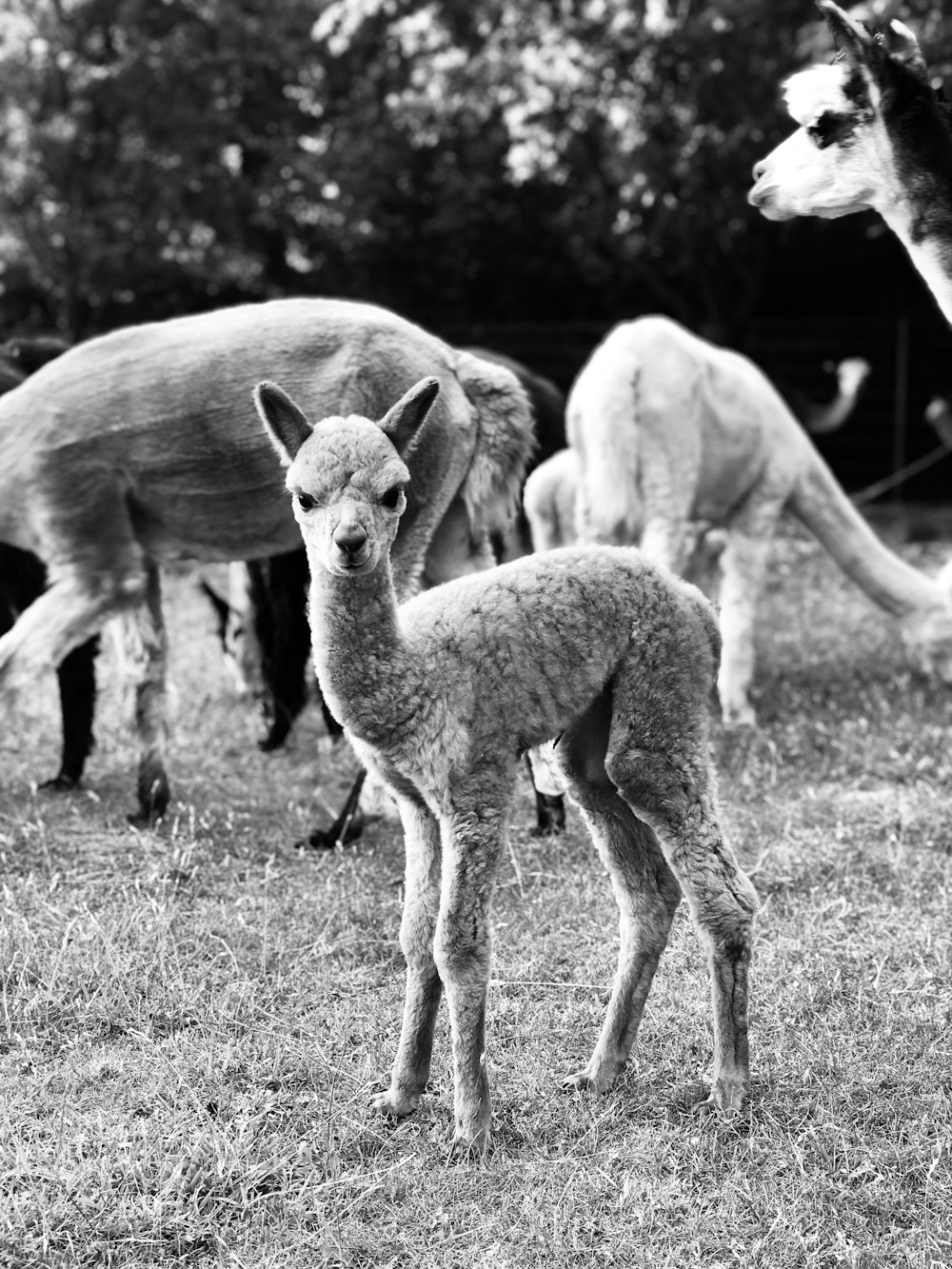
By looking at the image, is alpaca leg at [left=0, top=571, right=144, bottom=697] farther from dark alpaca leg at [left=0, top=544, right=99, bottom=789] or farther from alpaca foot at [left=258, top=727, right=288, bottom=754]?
alpaca foot at [left=258, top=727, right=288, bottom=754]

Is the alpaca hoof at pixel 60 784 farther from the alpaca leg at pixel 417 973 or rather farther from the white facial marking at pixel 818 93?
the white facial marking at pixel 818 93

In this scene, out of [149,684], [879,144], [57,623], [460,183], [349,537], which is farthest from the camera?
[460,183]

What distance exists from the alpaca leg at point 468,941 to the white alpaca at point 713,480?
3875mm

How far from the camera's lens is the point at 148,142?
46.5ft

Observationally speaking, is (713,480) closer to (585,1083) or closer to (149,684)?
(149,684)

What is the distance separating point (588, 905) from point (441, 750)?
1.63 metres

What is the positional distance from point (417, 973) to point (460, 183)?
13.7 metres

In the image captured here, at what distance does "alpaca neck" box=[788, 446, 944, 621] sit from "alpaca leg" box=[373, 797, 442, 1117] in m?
4.82

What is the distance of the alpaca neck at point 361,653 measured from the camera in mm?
3031

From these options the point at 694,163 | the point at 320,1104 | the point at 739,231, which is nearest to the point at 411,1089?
the point at 320,1104

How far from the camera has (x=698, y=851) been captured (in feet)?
10.5

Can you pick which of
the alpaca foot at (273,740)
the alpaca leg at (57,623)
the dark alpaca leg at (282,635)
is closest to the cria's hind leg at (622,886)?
the alpaca leg at (57,623)

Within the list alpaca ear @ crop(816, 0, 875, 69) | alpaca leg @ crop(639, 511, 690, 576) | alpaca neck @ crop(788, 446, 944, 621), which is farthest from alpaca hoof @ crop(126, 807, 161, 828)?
alpaca neck @ crop(788, 446, 944, 621)

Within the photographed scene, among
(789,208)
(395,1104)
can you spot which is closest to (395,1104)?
(395,1104)
